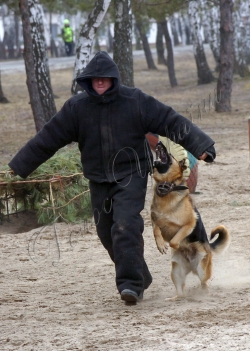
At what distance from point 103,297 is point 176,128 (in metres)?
1.58

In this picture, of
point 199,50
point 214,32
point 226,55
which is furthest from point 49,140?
point 214,32

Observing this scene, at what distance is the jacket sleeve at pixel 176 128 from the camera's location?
5477 millimetres

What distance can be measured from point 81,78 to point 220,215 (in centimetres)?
409

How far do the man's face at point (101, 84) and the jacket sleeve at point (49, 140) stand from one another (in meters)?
0.26

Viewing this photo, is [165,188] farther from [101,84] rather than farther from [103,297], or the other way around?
[103,297]

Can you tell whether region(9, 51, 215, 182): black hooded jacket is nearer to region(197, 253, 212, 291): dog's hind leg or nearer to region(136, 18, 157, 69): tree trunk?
region(197, 253, 212, 291): dog's hind leg

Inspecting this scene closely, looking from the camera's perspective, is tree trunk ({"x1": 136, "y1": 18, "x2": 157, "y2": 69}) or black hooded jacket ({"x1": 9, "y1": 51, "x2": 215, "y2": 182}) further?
tree trunk ({"x1": 136, "y1": 18, "x2": 157, "y2": 69})

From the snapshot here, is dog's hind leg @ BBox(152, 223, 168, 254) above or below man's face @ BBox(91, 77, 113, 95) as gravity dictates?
below

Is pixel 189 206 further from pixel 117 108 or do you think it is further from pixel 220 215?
pixel 220 215

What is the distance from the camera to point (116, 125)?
18.2 ft

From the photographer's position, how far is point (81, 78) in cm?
553

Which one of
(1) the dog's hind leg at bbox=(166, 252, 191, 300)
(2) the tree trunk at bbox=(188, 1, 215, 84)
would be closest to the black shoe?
(1) the dog's hind leg at bbox=(166, 252, 191, 300)

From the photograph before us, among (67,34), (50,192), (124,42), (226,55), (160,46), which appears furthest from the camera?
(67,34)

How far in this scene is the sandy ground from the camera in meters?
4.76
